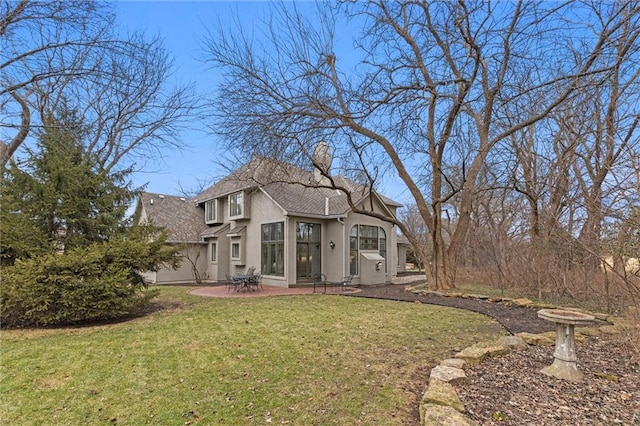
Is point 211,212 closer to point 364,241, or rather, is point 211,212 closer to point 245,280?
point 245,280

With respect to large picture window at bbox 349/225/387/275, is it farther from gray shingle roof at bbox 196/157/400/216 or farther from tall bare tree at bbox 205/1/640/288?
tall bare tree at bbox 205/1/640/288

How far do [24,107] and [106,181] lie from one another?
3.26 meters

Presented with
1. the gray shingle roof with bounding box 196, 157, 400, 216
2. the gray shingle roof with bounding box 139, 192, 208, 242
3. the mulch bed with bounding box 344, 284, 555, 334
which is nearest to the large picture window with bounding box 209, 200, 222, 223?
the gray shingle roof with bounding box 196, 157, 400, 216

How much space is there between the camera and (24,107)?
31.3 ft

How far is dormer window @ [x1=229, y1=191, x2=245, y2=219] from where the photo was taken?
1830 centimetres

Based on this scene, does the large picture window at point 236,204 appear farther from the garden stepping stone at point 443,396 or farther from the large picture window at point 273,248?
the garden stepping stone at point 443,396

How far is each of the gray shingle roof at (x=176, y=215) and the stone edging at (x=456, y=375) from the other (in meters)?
17.0

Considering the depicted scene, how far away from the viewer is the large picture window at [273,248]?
639 inches

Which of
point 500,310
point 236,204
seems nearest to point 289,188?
point 236,204

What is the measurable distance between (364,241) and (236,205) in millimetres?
6966

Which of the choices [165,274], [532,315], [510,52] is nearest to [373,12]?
[510,52]

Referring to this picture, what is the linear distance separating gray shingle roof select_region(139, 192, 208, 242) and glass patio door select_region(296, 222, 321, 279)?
7017 mm

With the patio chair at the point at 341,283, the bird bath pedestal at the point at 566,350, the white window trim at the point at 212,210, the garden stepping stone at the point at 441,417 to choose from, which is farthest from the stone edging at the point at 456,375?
the white window trim at the point at 212,210

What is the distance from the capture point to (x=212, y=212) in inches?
822
